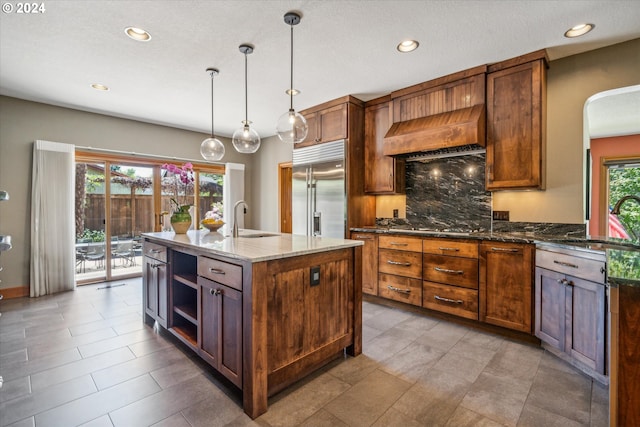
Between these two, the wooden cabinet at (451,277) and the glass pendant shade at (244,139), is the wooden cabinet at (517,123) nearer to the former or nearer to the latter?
the wooden cabinet at (451,277)

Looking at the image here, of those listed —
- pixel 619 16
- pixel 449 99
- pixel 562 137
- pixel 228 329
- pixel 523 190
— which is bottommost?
pixel 228 329

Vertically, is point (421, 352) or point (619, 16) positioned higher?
point (619, 16)

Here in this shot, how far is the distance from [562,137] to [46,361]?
15.8 ft

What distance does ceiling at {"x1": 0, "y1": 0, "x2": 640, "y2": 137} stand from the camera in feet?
7.19

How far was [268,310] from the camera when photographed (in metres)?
1.76

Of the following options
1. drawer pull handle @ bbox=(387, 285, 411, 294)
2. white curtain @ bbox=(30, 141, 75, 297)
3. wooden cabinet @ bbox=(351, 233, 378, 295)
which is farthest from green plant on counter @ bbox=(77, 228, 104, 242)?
drawer pull handle @ bbox=(387, 285, 411, 294)

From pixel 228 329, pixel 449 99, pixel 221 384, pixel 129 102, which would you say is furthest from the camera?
pixel 129 102

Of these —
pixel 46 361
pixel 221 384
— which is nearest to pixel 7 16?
pixel 46 361

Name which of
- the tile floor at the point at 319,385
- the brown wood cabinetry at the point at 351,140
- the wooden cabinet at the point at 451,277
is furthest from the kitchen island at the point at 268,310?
the brown wood cabinetry at the point at 351,140

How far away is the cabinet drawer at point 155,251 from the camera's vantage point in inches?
103

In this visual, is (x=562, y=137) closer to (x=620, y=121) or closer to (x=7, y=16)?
(x=620, y=121)

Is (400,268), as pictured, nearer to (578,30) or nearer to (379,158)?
(379,158)

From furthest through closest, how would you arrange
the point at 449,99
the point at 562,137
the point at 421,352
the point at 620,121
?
1. the point at 620,121
2. the point at 449,99
3. the point at 562,137
4. the point at 421,352

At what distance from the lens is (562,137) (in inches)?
112
